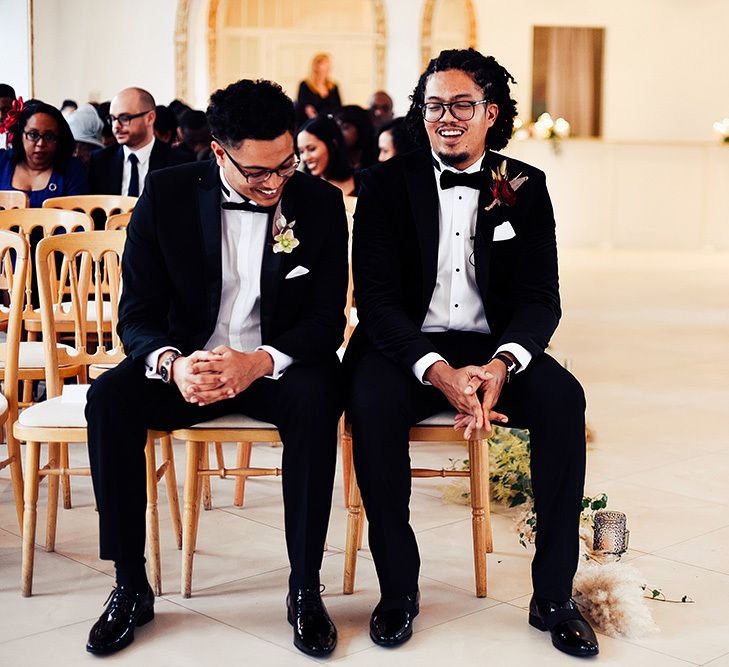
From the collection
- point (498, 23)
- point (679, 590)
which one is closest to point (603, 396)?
point (679, 590)

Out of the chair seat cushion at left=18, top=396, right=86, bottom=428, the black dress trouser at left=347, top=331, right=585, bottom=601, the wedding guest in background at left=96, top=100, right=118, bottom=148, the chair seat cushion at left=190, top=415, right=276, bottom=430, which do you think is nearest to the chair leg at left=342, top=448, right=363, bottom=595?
the black dress trouser at left=347, top=331, right=585, bottom=601

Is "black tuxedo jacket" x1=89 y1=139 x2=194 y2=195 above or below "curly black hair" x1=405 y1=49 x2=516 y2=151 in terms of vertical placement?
below

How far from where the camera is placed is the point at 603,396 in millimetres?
5836

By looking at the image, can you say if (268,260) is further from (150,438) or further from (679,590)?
(679,590)

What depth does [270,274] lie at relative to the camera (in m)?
3.10

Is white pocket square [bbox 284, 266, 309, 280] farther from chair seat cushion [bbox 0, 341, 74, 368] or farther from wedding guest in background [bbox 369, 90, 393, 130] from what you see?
wedding guest in background [bbox 369, 90, 393, 130]

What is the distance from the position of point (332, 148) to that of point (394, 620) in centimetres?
318

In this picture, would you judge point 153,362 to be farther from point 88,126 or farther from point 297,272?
point 88,126

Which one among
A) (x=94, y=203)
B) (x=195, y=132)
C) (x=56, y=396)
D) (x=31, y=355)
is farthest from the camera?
(x=195, y=132)

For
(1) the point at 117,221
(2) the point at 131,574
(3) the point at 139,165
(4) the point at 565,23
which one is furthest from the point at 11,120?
(4) the point at 565,23

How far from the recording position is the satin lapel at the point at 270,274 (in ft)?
10.2

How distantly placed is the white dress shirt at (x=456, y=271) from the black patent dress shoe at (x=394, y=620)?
28.5 inches

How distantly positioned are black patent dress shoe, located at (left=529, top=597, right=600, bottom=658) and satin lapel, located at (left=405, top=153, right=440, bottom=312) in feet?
2.73

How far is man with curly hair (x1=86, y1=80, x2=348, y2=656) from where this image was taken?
2.90 metres
